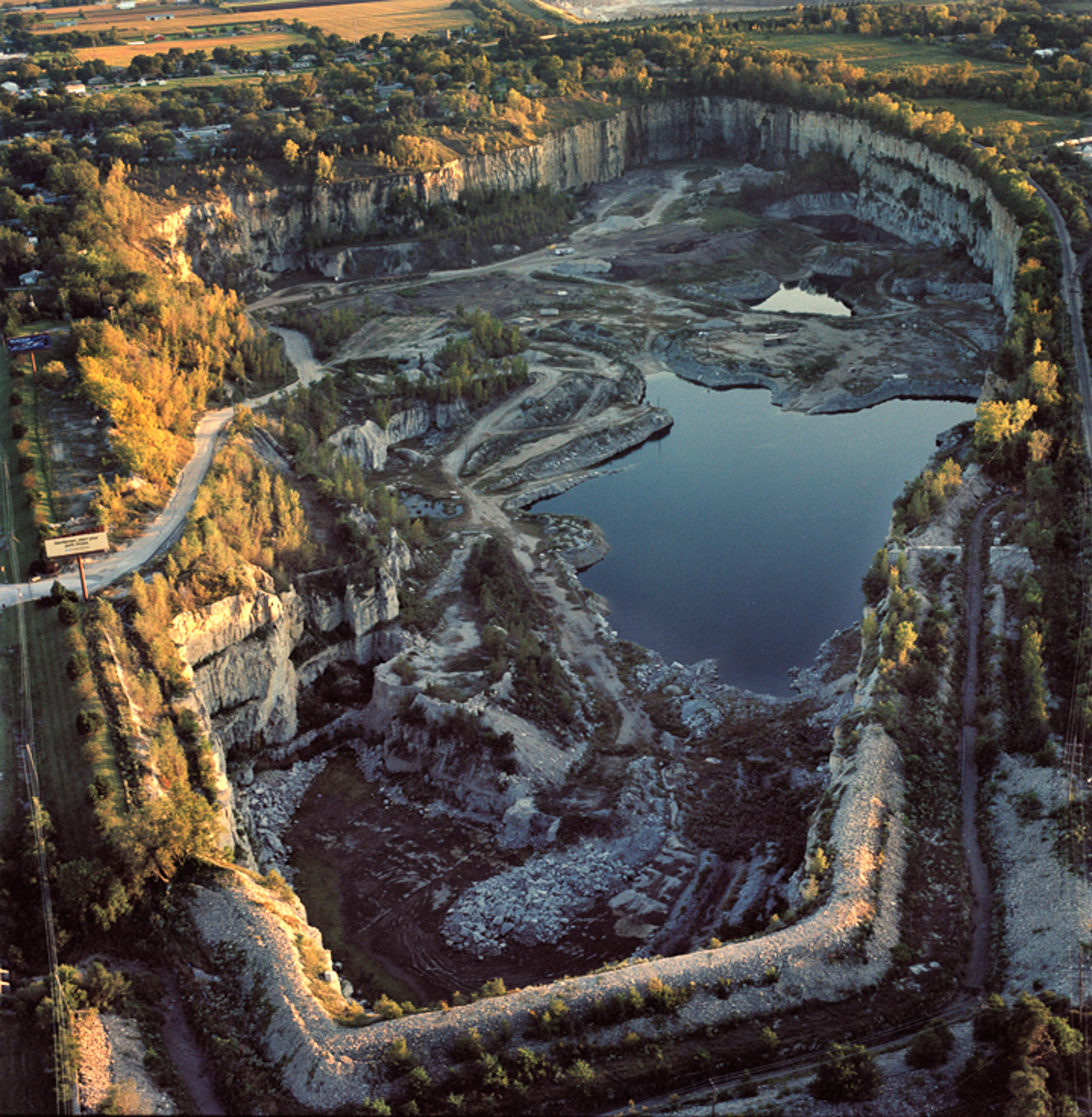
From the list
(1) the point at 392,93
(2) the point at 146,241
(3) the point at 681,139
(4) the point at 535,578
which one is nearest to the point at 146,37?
(1) the point at 392,93

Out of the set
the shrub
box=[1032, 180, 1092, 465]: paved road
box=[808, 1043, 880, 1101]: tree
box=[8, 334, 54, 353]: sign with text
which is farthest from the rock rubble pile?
box=[8, 334, 54, 353]: sign with text

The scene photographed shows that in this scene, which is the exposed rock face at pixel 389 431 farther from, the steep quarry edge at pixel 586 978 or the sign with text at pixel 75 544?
the steep quarry edge at pixel 586 978

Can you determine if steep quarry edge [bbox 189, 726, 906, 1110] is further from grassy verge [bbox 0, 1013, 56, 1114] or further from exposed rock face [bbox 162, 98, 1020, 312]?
exposed rock face [bbox 162, 98, 1020, 312]

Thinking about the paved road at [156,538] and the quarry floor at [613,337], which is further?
the paved road at [156,538]

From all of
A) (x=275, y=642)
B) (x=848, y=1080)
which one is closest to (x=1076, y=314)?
(x=275, y=642)

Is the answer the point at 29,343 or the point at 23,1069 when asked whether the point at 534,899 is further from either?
the point at 29,343

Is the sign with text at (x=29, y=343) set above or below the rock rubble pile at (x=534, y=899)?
above

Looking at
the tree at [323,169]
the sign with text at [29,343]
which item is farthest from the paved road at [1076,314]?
the tree at [323,169]
